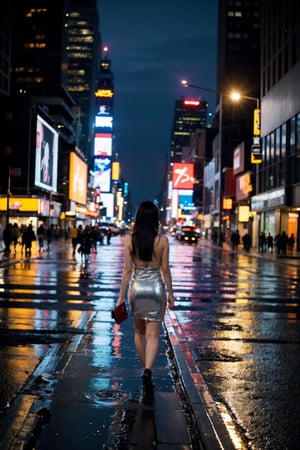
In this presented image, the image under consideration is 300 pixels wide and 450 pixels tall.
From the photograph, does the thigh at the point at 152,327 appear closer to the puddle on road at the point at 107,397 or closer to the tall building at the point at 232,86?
the puddle on road at the point at 107,397

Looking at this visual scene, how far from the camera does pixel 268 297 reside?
57.7ft

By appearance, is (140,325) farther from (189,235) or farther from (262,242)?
(189,235)

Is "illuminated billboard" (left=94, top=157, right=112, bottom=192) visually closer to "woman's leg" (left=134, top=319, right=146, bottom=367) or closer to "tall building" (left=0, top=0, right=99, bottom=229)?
"tall building" (left=0, top=0, right=99, bottom=229)

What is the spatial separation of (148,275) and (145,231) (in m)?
0.47

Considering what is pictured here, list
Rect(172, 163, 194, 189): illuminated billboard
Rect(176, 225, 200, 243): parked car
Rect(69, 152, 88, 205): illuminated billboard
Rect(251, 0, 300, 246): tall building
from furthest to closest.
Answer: Rect(69, 152, 88, 205): illuminated billboard, Rect(172, 163, 194, 189): illuminated billboard, Rect(176, 225, 200, 243): parked car, Rect(251, 0, 300, 246): tall building

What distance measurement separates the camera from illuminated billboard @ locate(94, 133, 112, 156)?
7047 inches

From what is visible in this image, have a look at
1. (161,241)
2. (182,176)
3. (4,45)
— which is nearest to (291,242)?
(161,241)

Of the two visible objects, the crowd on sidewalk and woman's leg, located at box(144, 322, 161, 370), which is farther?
the crowd on sidewalk

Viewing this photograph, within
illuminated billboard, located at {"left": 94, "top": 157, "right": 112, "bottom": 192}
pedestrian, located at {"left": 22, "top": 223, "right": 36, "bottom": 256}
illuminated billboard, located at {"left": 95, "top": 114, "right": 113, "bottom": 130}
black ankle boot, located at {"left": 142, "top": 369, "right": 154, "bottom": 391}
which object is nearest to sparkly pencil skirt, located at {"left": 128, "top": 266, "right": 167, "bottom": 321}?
black ankle boot, located at {"left": 142, "top": 369, "right": 154, "bottom": 391}

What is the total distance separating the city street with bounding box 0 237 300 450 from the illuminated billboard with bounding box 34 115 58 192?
6429 centimetres

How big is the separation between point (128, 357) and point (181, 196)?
16131cm

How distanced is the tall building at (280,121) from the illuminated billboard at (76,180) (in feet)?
166

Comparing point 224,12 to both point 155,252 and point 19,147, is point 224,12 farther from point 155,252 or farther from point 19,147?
point 155,252

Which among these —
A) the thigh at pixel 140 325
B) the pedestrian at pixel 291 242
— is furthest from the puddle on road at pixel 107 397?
the pedestrian at pixel 291 242
